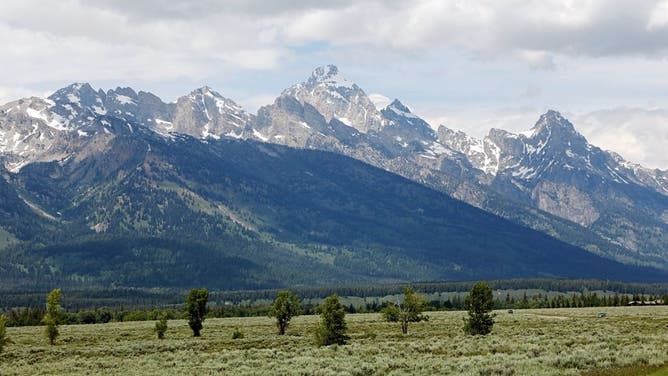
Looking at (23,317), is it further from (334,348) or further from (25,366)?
(334,348)

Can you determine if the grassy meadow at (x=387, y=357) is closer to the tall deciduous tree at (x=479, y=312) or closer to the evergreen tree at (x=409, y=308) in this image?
the tall deciduous tree at (x=479, y=312)

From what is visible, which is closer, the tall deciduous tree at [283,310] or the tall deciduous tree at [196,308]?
the tall deciduous tree at [196,308]

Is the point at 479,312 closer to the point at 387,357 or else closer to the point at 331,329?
the point at 331,329

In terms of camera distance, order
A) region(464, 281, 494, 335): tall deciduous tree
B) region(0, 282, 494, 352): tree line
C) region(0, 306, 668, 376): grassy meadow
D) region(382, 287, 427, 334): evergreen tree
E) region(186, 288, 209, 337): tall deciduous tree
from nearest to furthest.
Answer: region(0, 306, 668, 376): grassy meadow
region(0, 282, 494, 352): tree line
region(464, 281, 494, 335): tall deciduous tree
region(382, 287, 427, 334): evergreen tree
region(186, 288, 209, 337): tall deciduous tree

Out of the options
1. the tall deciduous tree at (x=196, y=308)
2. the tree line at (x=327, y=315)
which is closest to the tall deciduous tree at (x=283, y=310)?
the tree line at (x=327, y=315)

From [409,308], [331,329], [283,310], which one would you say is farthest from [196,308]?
[331,329]

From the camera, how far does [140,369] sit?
63.3m

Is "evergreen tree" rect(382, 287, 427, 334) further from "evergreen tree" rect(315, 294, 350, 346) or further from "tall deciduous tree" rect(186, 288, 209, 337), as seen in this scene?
"tall deciduous tree" rect(186, 288, 209, 337)

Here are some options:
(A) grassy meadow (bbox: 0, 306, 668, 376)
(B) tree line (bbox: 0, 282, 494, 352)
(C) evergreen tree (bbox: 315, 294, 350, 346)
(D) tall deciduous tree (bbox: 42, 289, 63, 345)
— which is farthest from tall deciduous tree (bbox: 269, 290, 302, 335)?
(D) tall deciduous tree (bbox: 42, 289, 63, 345)

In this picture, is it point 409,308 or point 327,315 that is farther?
point 409,308

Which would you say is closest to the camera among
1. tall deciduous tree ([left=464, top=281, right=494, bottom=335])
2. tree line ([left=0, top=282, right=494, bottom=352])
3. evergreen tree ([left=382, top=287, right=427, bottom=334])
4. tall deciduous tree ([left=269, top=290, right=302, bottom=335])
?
tree line ([left=0, top=282, right=494, bottom=352])

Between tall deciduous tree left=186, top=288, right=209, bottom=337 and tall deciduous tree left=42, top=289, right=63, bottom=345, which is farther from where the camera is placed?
tall deciduous tree left=186, top=288, right=209, bottom=337

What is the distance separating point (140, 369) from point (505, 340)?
3125 centimetres

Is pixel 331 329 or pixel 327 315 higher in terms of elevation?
pixel 327 315
